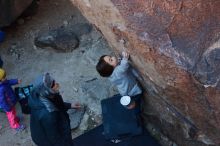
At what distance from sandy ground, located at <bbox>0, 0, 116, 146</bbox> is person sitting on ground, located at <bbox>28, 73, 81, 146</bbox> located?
1.03 metres

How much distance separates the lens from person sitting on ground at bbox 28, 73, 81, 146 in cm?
515

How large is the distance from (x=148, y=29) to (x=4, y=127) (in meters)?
2.96

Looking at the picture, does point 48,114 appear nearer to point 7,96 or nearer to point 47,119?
point 47,119

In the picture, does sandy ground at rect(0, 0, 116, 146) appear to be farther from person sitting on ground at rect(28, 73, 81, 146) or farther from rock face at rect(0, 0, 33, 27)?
person sitting on ground at rect(28, 73, 81, 146)

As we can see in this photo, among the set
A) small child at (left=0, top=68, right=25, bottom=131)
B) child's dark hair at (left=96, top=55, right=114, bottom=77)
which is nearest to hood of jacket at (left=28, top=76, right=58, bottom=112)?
child's dark hair at (left=96, top=55, right=114, bottom=77)

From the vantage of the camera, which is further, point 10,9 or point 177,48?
point 10,9

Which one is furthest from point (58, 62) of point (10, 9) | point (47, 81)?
point (47, 81)

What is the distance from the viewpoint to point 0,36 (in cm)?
718

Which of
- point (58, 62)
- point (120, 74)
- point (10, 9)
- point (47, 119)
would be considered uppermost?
point (10, 9)

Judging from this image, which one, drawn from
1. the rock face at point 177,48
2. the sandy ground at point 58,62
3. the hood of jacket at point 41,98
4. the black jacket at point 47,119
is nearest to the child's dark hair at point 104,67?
the rock face at point 177,48

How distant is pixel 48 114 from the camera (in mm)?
5141

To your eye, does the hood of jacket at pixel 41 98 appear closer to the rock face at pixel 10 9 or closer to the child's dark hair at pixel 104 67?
the child's dark hair at pixel 104 67

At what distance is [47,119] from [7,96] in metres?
1.22

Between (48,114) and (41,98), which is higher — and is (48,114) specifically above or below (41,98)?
below
